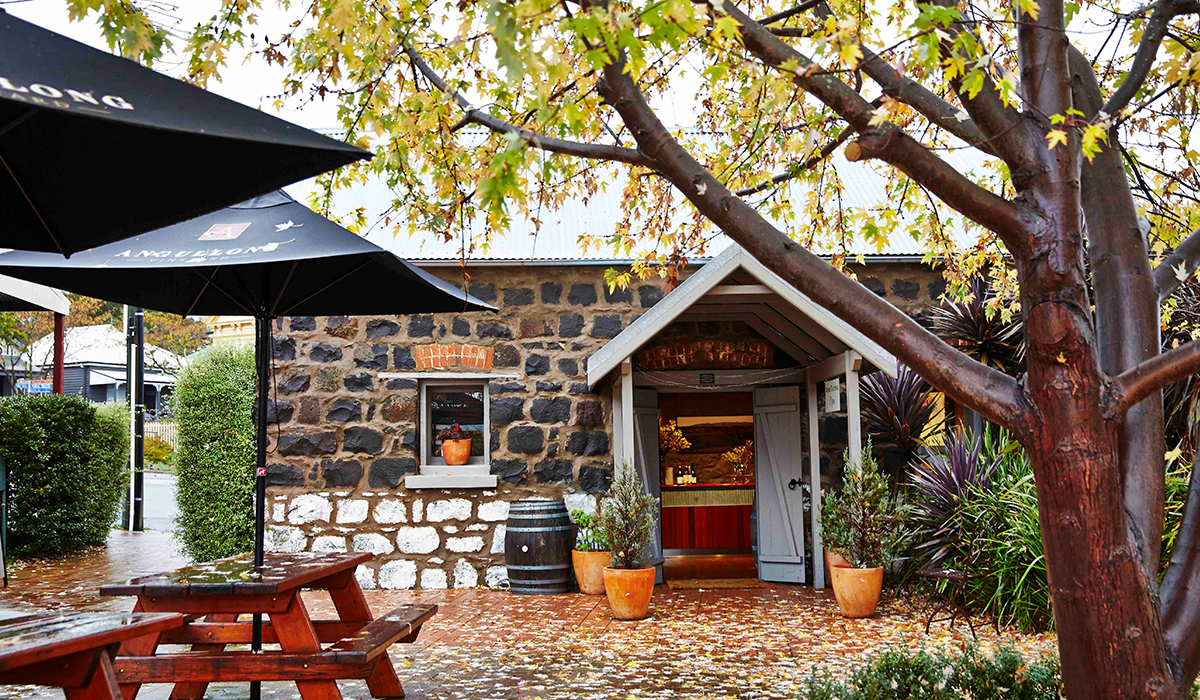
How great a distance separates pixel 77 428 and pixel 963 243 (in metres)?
10.7

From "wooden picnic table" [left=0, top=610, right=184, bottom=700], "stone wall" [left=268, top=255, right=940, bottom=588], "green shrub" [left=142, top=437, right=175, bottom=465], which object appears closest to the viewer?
"wooden picnic table" [left=0, top=610, right=184, bottom=700]

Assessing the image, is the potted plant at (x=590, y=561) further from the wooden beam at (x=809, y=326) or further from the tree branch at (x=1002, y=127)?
the tree branch at (x=1002, y=127)

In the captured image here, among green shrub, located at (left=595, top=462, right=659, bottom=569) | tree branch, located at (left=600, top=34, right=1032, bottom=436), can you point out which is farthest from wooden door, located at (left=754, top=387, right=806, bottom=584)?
tree branch, located at (left=600, top=34, right=1032, bottom=436)

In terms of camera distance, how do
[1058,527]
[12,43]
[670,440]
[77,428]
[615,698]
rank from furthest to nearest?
1. [670,440]
2. [77,428]
3. [615,698]
4. [1058,527]
5. [12,43]

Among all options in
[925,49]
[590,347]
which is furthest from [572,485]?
[925,49]

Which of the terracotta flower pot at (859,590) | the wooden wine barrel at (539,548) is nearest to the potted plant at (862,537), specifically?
the terracotta flower pot at (859,590)

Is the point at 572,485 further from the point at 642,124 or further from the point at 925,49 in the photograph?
the point at 925,49

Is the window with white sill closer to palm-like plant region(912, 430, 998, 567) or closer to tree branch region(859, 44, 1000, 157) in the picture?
palm-like plant region(912, 430, 998, 567)

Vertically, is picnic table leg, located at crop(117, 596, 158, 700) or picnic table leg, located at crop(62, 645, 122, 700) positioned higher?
picnic table leg, located at crop(62, 645, 122, 700)

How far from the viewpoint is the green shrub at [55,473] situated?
10914 millimetres

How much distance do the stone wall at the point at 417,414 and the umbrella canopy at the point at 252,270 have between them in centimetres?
357

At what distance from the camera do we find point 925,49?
9.00 ft

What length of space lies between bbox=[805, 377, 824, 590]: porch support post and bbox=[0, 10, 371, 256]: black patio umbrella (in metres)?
6.48

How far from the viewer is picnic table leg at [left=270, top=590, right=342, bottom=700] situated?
4086 millimetres
